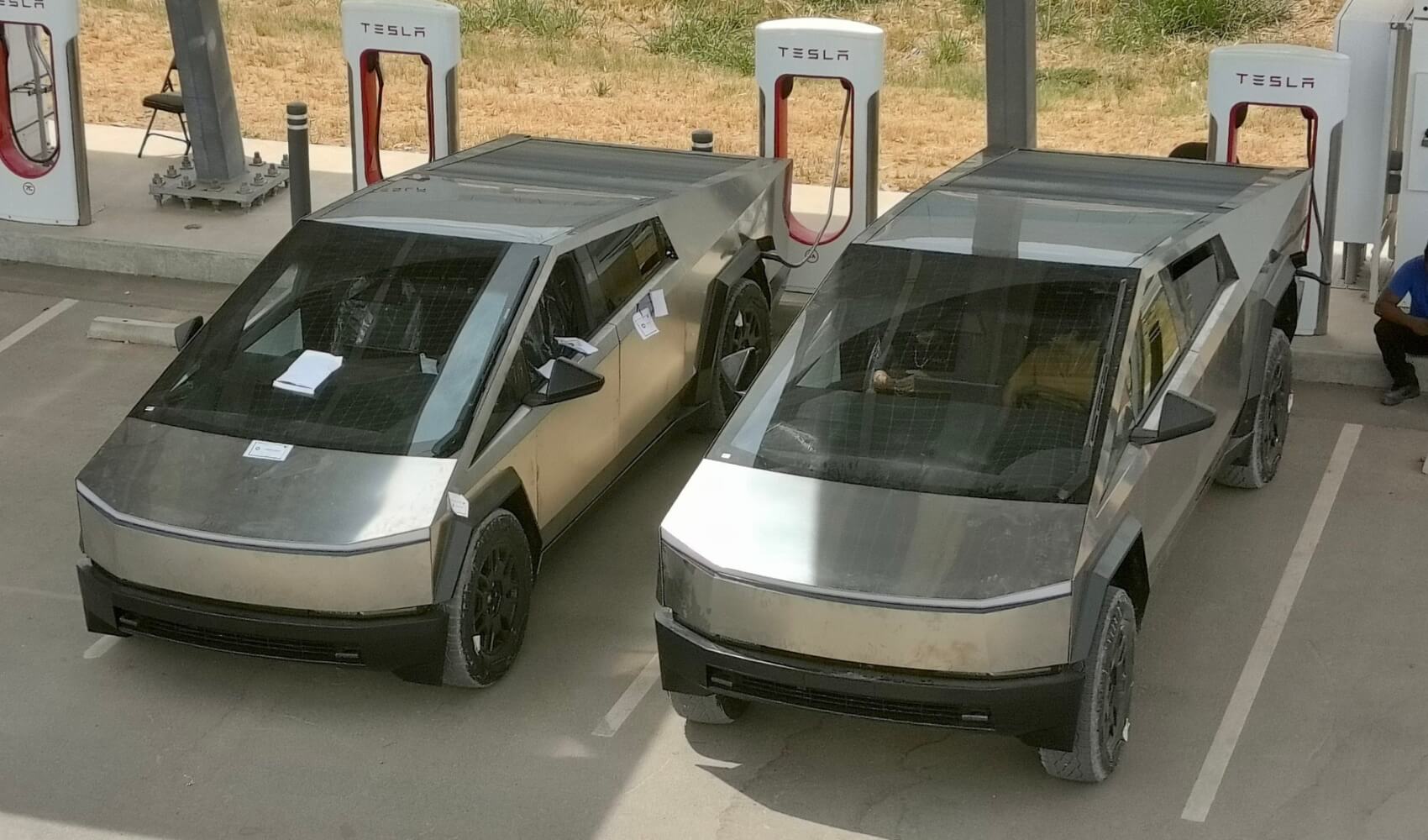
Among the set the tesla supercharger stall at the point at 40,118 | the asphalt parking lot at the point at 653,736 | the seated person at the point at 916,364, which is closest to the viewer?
the asphalt parking lot at the point at 653,736

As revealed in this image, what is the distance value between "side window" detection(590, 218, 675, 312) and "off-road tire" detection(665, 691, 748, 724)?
197 cm

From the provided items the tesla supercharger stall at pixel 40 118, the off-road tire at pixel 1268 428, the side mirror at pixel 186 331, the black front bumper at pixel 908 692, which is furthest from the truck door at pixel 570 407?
the tesla supercharger stall at pixel 40 118

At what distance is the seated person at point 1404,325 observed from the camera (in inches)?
359

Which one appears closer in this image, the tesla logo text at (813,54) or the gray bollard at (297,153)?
the tesla logo text at (813,54)

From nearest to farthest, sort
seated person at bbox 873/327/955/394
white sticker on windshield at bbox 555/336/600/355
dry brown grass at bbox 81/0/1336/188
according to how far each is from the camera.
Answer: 1. seated person at bbox 873/327/955/394
2. white sticker on windshield at bbox 555/336/600/355
3. dry brown grass at bbox 81/0/1336/188

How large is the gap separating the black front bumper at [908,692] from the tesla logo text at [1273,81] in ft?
16.7

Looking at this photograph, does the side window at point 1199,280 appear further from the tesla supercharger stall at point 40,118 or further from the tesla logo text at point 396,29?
the tesla supercharger stall at point 40,118

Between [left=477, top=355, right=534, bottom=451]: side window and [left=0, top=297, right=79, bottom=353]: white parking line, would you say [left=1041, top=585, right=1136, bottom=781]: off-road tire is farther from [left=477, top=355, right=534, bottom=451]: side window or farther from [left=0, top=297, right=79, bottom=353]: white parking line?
[left=0, top=297, right=79, bottom=353]: white parking line

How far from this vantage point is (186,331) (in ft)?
24.8

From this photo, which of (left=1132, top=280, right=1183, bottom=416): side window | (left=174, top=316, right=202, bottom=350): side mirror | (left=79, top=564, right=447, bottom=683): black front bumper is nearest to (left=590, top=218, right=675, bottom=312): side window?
(left=174, top=316, right=202, bottom=350): side mirror

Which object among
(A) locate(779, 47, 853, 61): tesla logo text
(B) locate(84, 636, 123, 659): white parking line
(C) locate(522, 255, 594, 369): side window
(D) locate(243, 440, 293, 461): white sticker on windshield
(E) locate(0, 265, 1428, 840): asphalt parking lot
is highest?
(A) locate(779, 47, 853, 61): tesla logo text

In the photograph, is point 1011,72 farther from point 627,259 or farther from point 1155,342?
point 1155,342

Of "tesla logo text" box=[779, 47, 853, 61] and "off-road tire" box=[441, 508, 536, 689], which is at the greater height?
"tesla logo text" box=[779, 47, 853, 61]

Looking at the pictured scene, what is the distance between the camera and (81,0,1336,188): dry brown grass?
16.9 m
